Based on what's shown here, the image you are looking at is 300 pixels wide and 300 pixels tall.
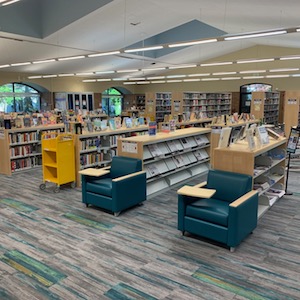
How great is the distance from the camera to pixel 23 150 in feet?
27.3

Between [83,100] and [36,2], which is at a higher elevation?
[36,2]

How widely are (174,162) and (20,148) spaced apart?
4.27m

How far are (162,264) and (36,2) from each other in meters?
9.76

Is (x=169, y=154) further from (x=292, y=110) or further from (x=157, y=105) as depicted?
(x=157, y=105)

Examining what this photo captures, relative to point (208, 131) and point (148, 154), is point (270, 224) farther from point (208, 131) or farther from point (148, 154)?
point (208, 131)

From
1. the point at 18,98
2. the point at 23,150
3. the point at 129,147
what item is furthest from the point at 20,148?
the point at 18,98

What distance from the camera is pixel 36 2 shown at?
10.1 metres

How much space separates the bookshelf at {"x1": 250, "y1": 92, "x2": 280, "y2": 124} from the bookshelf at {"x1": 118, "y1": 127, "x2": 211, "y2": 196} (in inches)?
281

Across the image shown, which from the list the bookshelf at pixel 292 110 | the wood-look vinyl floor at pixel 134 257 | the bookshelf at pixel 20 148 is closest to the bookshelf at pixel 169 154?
the wood-look vinyl floor at pixel 134 257

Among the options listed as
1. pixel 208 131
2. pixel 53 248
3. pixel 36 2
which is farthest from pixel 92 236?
pixel 36 2

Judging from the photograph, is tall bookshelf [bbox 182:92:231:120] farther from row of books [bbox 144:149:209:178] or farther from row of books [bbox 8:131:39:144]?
row of books [bbox 8:131:39:144]

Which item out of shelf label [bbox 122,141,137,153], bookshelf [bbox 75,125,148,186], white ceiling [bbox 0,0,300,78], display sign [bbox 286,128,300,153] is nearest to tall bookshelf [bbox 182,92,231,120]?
white ceiling [bbox 0,0,300,78]

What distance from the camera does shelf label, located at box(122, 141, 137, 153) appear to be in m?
5.71

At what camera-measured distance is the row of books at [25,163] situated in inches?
322
